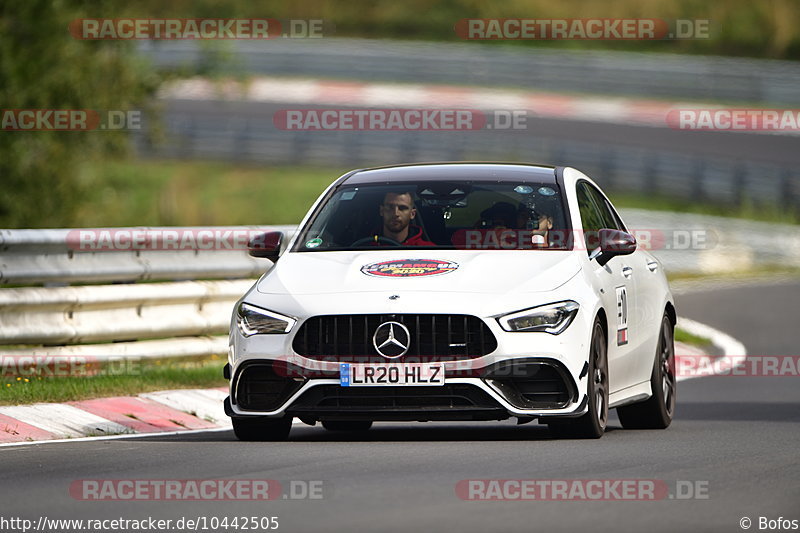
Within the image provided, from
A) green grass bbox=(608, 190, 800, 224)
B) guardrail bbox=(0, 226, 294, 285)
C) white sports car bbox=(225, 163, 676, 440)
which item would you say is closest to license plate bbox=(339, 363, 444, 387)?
white sports car bbox=(225, 163, 676, 440)

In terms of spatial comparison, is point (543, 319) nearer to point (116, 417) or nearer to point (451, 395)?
point (451, 395)

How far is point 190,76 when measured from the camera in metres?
24.8

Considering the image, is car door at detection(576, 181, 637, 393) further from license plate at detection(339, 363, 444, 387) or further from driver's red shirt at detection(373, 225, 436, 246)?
license plate at detection(339, 363, 444, 387)

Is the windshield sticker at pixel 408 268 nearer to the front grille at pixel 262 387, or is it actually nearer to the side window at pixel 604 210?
the front grille at pixel 262 387

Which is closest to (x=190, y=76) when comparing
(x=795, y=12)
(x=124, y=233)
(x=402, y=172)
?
(x=124, y=233)

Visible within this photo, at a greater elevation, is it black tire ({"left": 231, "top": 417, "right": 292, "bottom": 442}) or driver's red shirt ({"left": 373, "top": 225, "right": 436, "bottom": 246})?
driver's red shirt ({"left": 373, "top": 225, "right": 436, "bottom": 246})

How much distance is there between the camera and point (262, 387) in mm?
10117

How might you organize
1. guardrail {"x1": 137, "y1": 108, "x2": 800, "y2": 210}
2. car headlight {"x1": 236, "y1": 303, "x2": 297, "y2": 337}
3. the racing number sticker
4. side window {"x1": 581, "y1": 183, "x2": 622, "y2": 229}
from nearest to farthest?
car headlight {"x1": 236, "y1": 303, "x2": 297, "y2": 337} < the racing number sticker < side window {"x1": 581, "y1": 183, "x2": 622, "y2": 229} < guardrail {"x1": 137, "y1": 108, "x2": 800, "y2": 210}

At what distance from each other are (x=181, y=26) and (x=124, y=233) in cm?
904

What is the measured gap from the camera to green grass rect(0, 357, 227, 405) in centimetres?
1205

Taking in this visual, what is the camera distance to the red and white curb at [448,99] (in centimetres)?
4291

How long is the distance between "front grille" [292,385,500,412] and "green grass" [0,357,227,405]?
2.70m

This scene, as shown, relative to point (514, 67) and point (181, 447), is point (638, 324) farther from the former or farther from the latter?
point (514, 67)

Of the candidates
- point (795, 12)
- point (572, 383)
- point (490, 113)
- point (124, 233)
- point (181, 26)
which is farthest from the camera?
point (795, 12)
